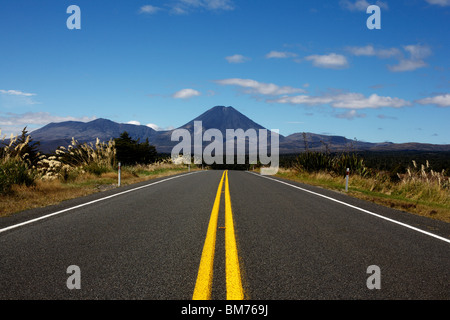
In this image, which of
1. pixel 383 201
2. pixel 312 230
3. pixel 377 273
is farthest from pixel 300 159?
pixel 377 273

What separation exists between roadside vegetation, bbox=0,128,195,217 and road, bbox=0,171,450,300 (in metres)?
2.34

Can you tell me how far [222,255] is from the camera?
4.64 metres

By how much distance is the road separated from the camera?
349 cm

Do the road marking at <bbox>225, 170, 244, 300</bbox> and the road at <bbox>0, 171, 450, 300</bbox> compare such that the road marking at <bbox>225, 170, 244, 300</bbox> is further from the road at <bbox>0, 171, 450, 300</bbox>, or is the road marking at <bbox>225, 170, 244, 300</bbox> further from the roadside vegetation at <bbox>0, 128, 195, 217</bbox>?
the roadside vegetation at <bbox>0, 128, 195, 217</bbox>

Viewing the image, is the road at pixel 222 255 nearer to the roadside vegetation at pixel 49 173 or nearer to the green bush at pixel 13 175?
the roadside vegetation at pixel 49 173

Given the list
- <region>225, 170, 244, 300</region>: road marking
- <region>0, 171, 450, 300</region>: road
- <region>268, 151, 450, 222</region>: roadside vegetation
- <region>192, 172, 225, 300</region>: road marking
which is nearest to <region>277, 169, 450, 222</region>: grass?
<region>268, 151, 450, 222</region>: roadside vegetation

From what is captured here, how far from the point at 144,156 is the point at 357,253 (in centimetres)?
4503

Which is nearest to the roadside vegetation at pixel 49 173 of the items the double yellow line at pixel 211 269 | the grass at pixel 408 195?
the double yellow line at pixel 211 269

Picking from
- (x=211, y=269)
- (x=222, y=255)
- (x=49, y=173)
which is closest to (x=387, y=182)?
(x=222, y=255)

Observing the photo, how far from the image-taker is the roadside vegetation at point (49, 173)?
33.0 feet

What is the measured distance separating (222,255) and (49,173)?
Answer: 1241cm
